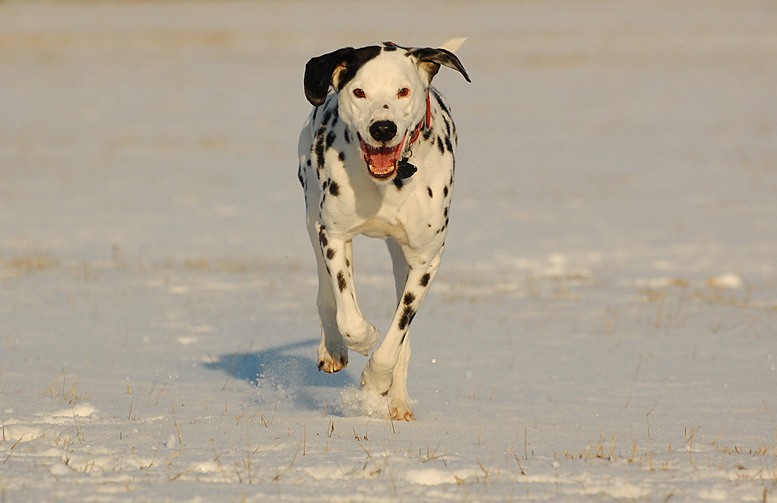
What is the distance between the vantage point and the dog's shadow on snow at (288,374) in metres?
6.74

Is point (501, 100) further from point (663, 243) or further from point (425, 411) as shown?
point (425, 411)

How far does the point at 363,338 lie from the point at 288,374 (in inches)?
63.4

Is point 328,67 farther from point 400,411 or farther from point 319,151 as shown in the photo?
point 400,411

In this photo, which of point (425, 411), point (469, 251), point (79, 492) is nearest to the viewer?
point (79, 492)

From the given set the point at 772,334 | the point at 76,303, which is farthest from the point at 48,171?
the point at 772,334

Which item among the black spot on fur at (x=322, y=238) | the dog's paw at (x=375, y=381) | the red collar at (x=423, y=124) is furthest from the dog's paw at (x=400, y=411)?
the red collar at (x=423, y=124)

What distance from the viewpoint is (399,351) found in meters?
6.04

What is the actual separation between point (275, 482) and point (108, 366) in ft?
10.9

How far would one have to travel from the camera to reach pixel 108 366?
7.29 metres

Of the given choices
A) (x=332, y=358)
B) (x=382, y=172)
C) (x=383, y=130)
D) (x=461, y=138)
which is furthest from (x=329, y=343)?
(x=461, y=138)

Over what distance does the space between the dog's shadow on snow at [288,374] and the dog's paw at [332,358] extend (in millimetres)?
170

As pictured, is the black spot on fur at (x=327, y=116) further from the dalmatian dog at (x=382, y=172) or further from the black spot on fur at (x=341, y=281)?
the black spot on fur at (x=341, y=281)

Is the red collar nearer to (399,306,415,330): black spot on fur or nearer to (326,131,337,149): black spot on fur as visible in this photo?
(326,131,337,149): black spot on fur

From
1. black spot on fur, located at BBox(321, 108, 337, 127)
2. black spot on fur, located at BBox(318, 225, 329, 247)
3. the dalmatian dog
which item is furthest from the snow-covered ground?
black spot on fur, located at BBox(321, 108, 337, 127)
